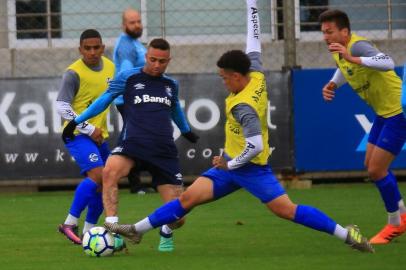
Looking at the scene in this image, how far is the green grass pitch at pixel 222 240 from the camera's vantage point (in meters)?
10.5

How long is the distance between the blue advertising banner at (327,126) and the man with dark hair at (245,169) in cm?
778

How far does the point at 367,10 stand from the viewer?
20.3 m

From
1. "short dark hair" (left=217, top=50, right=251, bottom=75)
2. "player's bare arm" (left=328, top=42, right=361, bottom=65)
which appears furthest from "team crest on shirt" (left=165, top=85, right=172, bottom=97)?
"player's bare arm" (left=328, top=42, right=361, bottom=65)

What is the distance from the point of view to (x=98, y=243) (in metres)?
11.1

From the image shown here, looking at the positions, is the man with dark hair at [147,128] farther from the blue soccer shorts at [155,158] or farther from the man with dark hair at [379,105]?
→ the man with dark hair at [379,105]

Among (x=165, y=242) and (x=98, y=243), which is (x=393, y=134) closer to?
(x=165, y=242)

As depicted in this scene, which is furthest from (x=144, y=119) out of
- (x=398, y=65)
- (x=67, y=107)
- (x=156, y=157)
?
(x=398, y=65)

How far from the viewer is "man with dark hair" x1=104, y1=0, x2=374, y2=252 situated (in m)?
10.4

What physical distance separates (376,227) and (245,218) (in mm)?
1883

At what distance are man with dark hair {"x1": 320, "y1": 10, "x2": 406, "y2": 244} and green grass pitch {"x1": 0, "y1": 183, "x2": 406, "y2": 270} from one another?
11.2 inches

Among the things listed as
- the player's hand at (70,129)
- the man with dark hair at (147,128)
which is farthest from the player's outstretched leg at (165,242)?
the player's hand at (70,129)

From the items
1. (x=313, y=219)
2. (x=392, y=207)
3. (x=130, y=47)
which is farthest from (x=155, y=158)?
(x=130, y=47)

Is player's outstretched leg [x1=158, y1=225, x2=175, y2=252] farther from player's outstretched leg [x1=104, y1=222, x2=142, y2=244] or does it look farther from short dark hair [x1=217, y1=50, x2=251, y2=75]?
short dark hair [x1=217, y1=50, x2=251, y2=75]

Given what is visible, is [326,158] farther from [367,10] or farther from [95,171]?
[95,171]
